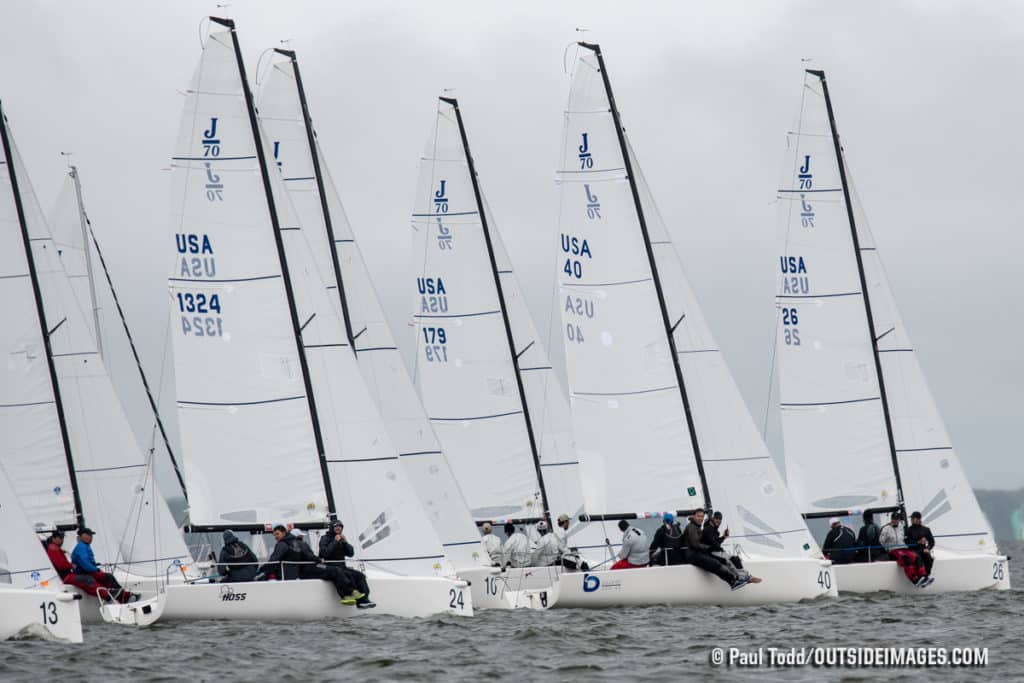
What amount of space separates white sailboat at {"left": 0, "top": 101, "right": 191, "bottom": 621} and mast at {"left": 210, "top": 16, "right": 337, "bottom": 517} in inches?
108

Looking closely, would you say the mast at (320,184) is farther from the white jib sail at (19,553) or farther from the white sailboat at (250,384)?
the white jib sail at (19,553)

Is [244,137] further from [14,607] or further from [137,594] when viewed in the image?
[14,607]

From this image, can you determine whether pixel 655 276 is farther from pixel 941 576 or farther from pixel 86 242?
pixel 86 242

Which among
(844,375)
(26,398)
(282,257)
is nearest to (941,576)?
(844,375)

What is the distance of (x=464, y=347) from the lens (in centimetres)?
3142

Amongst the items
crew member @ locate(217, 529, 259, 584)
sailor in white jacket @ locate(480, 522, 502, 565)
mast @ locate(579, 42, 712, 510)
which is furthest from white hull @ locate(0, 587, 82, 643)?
mast @ locate(579, 42, 712, 510)

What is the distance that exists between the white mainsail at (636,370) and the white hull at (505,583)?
1.37 m

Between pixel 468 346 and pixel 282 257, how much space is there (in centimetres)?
826

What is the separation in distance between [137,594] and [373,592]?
10.7ft

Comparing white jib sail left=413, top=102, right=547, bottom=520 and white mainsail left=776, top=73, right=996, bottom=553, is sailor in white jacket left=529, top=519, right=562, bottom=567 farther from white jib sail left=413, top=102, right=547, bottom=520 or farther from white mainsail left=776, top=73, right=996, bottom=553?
white mainsail left=776, top=73, right=996, bottom=553

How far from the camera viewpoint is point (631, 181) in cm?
2752

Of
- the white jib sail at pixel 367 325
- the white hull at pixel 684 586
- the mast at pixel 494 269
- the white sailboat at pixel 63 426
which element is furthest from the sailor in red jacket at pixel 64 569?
the mast at pixel 494 269

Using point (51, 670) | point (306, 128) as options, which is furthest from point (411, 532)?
point (306, 128)

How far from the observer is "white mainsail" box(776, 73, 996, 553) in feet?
99.2
